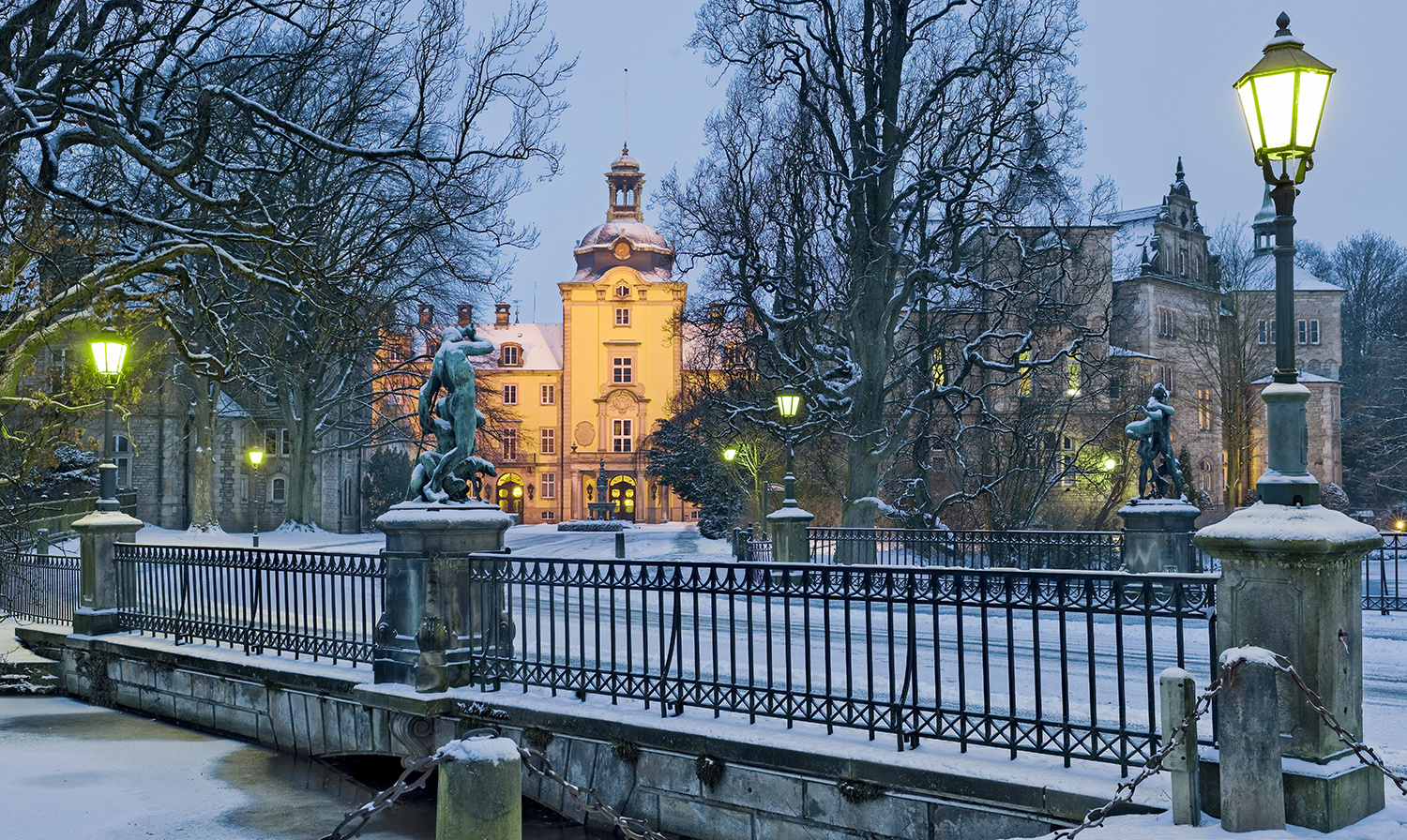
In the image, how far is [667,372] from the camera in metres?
72.7

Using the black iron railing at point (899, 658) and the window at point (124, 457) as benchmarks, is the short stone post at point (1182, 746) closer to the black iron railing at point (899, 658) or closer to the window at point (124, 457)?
the black iron railing at point (899, 658)

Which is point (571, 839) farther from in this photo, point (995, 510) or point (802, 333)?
point (995, 510)

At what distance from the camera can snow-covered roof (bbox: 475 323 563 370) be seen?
74.5 meters

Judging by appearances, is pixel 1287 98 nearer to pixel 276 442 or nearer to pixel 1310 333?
pixel 276 442

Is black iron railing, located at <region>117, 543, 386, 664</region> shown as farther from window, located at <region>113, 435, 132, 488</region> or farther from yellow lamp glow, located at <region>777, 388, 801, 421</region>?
window, located at <region>113, 435, 132, 488</region>

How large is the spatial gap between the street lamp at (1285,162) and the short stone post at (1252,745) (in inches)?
37.9

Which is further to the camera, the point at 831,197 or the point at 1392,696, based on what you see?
the point at 831,197

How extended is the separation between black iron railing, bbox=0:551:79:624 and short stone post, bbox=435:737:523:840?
1337cm

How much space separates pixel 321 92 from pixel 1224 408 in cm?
3717

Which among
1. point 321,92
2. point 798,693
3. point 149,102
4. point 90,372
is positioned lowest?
point 798,693

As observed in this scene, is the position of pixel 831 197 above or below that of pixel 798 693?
above

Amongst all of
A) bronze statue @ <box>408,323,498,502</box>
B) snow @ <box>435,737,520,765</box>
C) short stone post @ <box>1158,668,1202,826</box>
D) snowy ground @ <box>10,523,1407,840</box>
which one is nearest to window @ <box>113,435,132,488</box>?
snowy ground @ <box>10,523,1407,840</box>

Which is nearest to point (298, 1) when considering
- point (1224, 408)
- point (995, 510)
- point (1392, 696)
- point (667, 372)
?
point (1392, 696)

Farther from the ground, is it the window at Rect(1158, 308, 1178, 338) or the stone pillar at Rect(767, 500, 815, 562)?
the window at Rect(1158, 308, 1178, 338)
